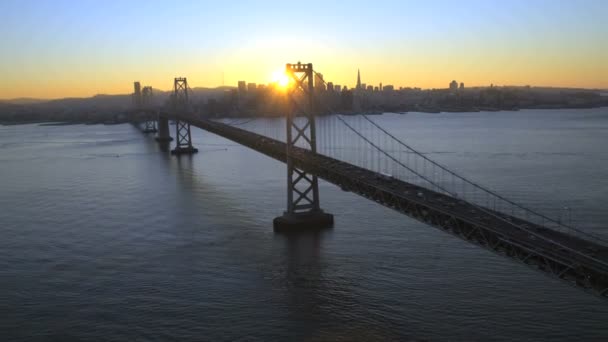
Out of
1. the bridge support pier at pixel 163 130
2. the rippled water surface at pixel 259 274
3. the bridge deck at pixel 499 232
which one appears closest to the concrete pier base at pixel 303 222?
the rippled water surface at pixel 259 274

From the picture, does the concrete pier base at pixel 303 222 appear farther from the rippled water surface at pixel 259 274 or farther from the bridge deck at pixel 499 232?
the bridge deck at pixel 499 232

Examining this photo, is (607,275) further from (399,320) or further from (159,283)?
(159,283)

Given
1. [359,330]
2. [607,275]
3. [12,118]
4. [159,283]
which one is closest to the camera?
[607,275]

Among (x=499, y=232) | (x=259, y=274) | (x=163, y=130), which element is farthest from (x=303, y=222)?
(x=163, y=130)

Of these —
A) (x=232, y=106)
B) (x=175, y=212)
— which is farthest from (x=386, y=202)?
(x=232, y=106)

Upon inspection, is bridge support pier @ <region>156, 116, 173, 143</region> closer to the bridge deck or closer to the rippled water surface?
the rippled water surface
